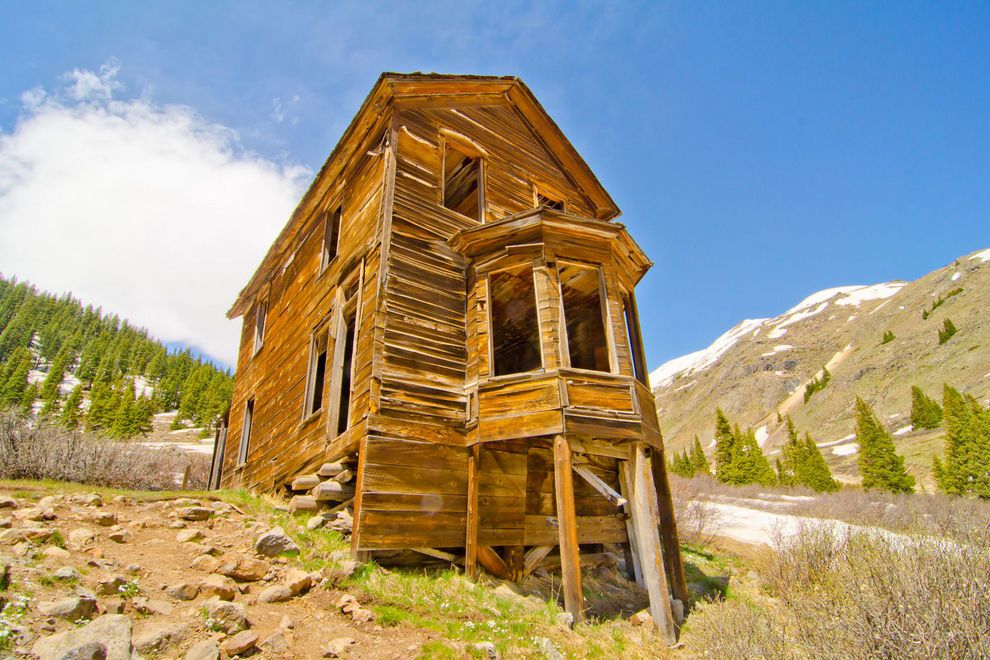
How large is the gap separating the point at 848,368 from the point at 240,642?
321 ft

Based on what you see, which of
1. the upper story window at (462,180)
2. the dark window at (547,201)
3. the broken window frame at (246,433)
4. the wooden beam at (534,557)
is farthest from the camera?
the broken window frame at (246,433)

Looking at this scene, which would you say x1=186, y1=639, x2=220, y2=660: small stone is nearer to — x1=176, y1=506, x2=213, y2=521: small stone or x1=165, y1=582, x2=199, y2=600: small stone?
x1=165, y1=582, x2=199, y2=600: small stone

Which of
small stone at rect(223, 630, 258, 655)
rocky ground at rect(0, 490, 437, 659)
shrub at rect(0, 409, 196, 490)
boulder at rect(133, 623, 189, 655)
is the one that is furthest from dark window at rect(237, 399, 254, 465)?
small stone at rect(223, 630, 258, 655)

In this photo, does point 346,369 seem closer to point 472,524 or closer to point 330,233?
point 330,233

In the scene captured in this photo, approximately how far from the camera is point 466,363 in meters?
9.79

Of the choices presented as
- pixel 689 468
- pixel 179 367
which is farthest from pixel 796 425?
pixel 179 367

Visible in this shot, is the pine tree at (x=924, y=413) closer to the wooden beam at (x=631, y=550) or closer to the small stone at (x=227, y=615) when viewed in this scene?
the wooden beam at (x=631, y=550)

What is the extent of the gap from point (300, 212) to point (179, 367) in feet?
352

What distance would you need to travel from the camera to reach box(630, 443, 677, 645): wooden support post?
24.1ft

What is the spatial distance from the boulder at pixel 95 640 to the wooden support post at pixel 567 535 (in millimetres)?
4941

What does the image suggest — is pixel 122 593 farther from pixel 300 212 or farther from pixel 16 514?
pixel 300 212

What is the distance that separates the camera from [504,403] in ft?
28.4

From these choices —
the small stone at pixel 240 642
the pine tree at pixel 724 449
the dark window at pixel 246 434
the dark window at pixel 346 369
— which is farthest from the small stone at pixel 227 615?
the pine tree at pixel 724 449

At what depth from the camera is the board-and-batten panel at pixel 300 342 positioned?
10.3 m
